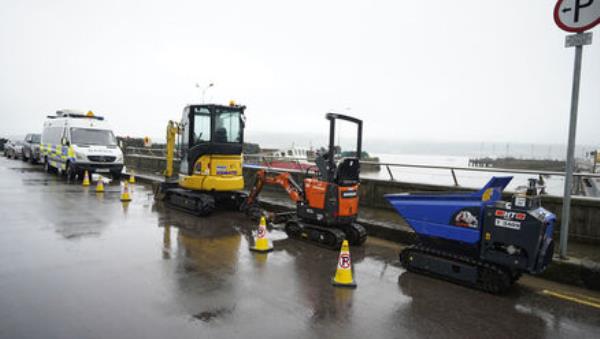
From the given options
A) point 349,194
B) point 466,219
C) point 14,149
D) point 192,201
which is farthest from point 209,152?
point 14,149

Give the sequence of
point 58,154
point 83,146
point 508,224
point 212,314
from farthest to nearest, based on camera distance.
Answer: point 58,154
point 83,146
point 508,224
point 212,314

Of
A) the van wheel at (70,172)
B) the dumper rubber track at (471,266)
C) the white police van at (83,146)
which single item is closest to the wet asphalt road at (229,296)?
the dumper rubber track at (471,266)

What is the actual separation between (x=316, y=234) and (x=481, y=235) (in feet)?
10.6

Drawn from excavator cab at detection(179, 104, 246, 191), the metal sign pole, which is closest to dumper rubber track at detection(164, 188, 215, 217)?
excavator cab at detection(179, 104, 246, 191)

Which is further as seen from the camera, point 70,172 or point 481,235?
point 70,172

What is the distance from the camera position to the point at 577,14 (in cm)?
614

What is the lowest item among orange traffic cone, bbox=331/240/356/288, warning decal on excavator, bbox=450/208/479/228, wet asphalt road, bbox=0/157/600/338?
wet asphalt road, bbox=0/157/600/338

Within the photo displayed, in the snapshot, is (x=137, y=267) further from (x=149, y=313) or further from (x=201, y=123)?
(x=201, y=123)

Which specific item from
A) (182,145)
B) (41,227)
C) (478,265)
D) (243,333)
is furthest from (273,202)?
(243,333)

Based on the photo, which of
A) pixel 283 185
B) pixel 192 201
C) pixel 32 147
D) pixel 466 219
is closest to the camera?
pixel 466 219

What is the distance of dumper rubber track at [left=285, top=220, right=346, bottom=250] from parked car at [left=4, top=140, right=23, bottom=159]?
101ft

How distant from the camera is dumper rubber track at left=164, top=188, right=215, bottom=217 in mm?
10477

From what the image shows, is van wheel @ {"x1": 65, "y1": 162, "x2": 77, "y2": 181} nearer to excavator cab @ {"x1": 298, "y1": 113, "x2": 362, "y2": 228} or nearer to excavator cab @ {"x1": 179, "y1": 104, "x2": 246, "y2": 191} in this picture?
excavator cab @ {"x1": 179, "y1": 104, "x2": 246, "y2": 191}

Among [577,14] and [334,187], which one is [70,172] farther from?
[577,14]
